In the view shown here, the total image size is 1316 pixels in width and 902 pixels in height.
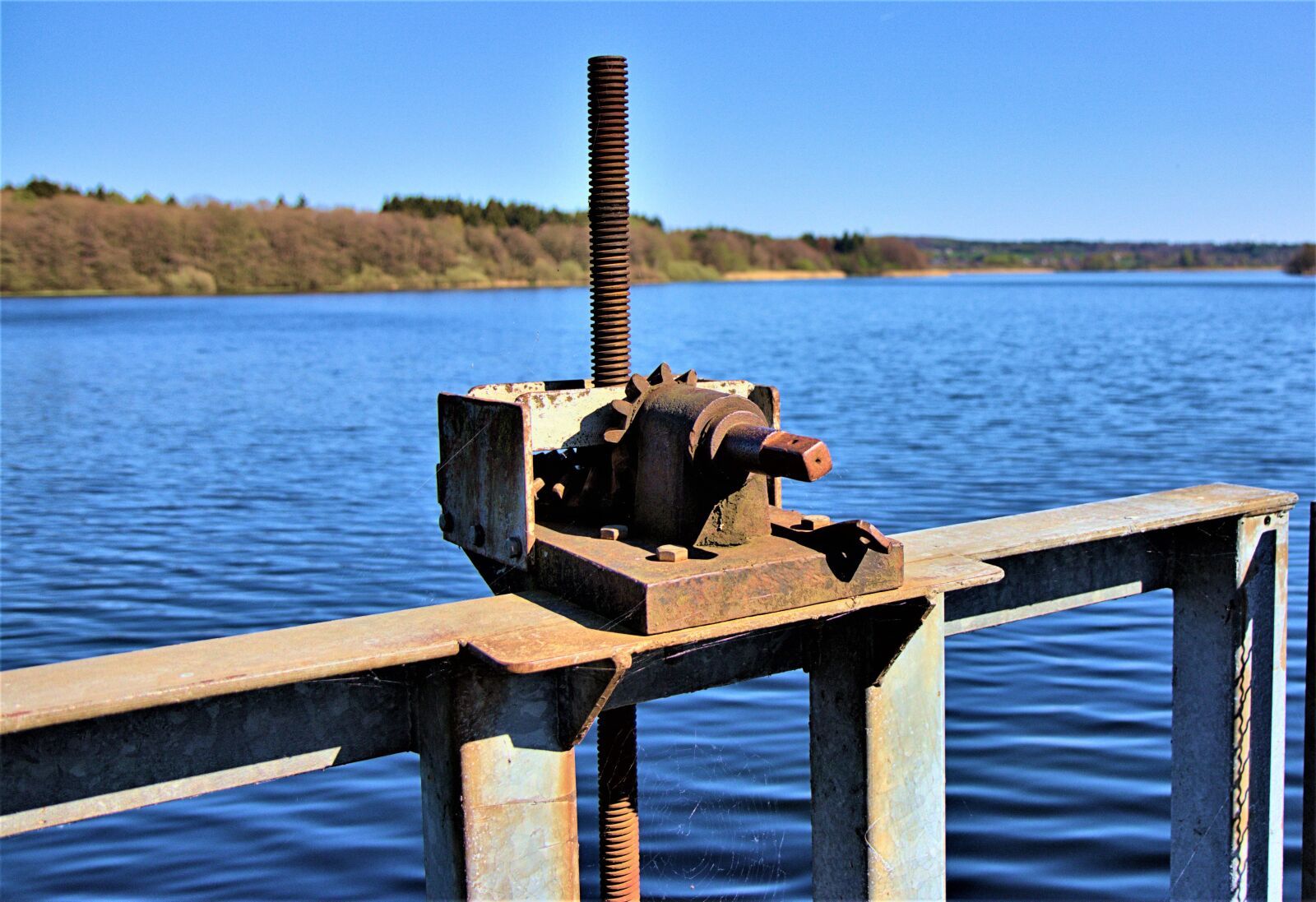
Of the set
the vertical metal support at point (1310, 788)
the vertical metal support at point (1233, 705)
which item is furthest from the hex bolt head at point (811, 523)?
the vertical metal support at point (1310, 788)

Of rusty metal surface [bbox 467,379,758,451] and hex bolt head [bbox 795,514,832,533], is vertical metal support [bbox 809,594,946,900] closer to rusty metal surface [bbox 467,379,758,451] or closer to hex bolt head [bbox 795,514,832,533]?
hex bolt head [bbox 795,514,832,533]

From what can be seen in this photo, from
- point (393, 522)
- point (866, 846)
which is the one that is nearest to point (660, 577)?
point (866, 846)

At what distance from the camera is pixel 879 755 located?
2971 millimetres

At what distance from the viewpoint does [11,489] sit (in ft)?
47.8

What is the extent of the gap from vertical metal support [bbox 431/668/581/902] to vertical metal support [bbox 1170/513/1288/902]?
7.70 feet

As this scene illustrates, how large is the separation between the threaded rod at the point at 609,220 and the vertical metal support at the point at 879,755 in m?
0.91

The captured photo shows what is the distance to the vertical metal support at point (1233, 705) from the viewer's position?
3887 mm

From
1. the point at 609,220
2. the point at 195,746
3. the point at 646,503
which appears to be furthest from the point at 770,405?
the point at 195,746

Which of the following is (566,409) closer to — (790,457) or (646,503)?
(646,503)

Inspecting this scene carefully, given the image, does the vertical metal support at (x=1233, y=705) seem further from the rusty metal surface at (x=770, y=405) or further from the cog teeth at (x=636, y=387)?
the cog teeth at (x=636, y=387)

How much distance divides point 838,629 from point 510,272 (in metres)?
86.6

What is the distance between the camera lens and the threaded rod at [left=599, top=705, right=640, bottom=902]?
3.24 metres

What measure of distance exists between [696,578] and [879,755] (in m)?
0.87

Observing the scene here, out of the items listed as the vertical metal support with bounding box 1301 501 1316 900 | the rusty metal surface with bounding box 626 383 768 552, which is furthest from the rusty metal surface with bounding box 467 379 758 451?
the vertical metal support with bounding box 1301 501 1316 900
